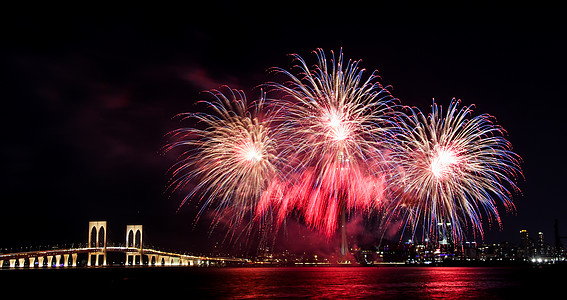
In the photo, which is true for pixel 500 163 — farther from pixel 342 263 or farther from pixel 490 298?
pixel 342 263

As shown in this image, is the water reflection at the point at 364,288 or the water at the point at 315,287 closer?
the water reflection at the point at 364,288

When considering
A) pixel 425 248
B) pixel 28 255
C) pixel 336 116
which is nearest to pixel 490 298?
pixel 336 116

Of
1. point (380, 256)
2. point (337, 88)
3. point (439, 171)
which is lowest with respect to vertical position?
point (380, 256)

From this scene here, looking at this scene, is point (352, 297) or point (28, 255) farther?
point (28, 255)

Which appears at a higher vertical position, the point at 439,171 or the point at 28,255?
the point at 439,171

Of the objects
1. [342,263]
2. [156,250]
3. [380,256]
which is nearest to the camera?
[342,263]

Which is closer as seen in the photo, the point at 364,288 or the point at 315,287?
the point at 364,288

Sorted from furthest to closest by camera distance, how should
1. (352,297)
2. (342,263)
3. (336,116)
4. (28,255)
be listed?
(28,255), (342,263), (336,116), (352,297)

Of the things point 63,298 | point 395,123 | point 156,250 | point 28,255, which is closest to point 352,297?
point 395,123

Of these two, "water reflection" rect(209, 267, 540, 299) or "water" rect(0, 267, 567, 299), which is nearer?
"water reflection" rect(209, 267, 540, 299)

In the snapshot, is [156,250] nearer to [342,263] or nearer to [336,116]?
[342,263]

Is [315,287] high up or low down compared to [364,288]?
up
